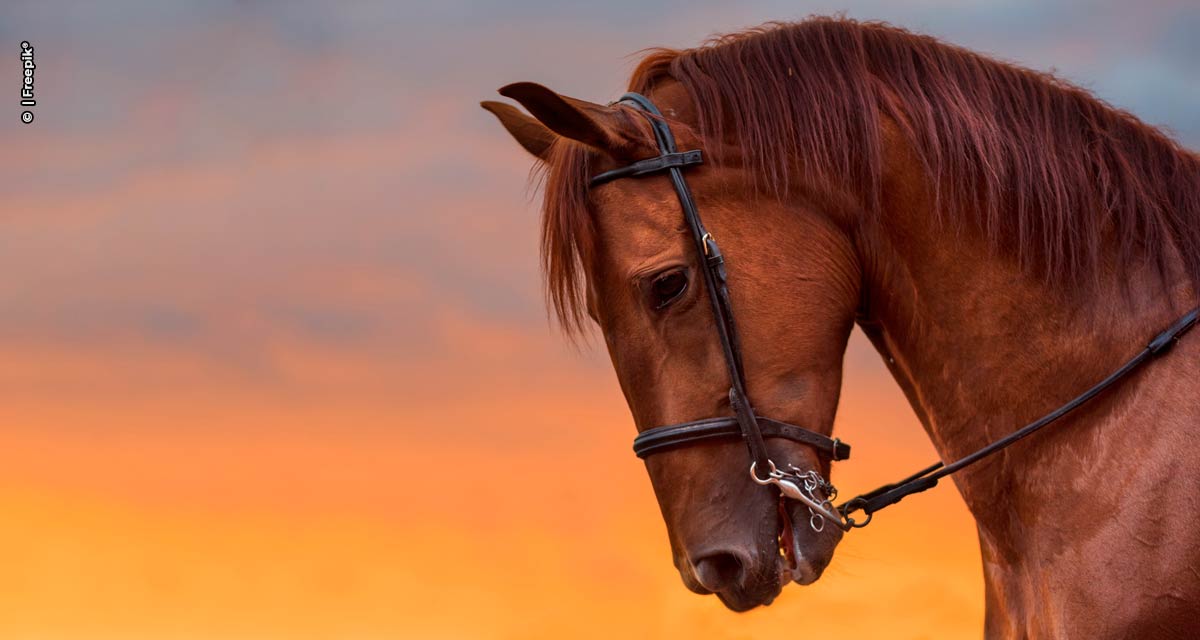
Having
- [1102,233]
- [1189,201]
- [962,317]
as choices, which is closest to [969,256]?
[962,317]

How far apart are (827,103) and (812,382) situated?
1.02 meters

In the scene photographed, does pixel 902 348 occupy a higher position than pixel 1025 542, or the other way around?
pixel 902 348

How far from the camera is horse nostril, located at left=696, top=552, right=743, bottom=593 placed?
408 cm

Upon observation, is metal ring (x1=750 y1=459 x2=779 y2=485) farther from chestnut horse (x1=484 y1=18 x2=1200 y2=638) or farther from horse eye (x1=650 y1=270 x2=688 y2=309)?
horse eye (x1=650 y1=270 x2=688 y2=309)

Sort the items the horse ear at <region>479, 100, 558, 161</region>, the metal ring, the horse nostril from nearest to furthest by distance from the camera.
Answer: the metal ring
the horse nostril
the horse ear at <region>479, 100, 558, 161</region>

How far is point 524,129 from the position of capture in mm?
4926

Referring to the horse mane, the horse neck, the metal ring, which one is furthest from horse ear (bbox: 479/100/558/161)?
the metal ring

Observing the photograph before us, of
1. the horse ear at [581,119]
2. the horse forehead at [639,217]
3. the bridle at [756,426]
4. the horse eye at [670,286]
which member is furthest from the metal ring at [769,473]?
the horse ear at [581,119]

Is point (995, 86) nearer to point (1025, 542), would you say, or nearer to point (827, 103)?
point (827, 103)

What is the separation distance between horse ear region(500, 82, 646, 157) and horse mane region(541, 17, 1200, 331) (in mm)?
139

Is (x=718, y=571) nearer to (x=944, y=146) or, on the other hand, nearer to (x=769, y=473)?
(x=769, y=473)

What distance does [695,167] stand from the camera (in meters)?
4.20

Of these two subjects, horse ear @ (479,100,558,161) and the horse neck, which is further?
horse ear @ (479,100,558,161)

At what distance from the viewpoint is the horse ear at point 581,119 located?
4020mm
